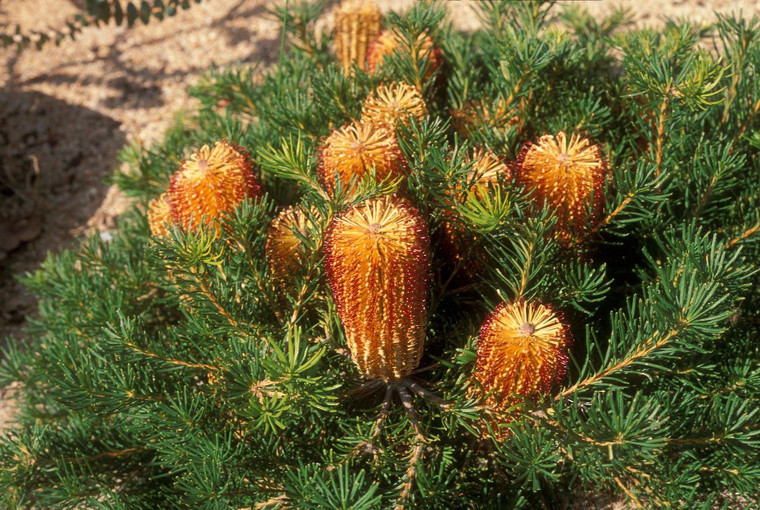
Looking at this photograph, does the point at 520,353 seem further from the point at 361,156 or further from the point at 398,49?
the point at 398,49

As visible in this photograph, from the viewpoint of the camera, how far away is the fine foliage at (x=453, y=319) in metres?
1.08

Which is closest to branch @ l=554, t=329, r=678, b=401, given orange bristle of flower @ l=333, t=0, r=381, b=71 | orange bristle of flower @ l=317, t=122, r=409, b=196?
orange bristle of flower @ l=317, t=122, r=409, b=196

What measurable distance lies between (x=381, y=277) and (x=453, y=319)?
0.38m

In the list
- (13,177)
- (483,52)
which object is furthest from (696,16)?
(13,177)

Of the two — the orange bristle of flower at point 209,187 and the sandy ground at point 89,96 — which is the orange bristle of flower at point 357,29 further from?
the sandy ground at point 89,96

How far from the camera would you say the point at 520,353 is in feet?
3.50

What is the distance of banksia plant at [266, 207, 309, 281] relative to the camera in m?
1.29

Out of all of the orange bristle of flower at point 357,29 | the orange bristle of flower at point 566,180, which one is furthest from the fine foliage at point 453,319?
the orange bristle of flower at point 357,29

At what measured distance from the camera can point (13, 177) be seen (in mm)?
3068

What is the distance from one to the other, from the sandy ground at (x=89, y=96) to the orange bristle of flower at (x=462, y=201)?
1.82 meters

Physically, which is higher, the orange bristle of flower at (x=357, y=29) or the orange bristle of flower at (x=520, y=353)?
the orange bristle of flower at (x=357, y=29)

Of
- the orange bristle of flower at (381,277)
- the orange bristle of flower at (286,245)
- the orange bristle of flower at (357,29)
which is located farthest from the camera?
the orange bristle of flower at (357,29)

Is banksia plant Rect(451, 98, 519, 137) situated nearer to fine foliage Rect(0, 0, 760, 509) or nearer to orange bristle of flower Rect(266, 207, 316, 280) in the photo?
fine foliage Rect(0, 0, 760, 509)

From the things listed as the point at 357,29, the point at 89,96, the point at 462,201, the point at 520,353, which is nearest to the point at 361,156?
the point at 462,201
